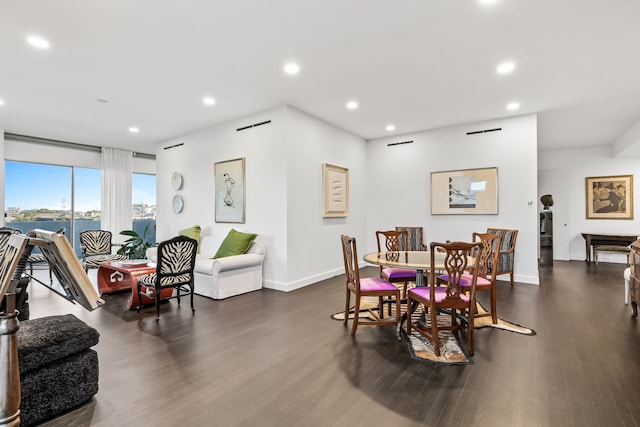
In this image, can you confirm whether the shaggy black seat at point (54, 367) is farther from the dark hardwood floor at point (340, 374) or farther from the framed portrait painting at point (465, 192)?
the framed portrait painting at point (465, 192)

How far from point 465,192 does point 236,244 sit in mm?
4467

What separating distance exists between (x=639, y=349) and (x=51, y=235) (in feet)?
14.7

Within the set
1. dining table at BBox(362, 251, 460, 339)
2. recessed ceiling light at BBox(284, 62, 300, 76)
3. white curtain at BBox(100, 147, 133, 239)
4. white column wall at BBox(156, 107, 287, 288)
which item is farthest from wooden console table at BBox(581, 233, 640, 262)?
white curtain at BBox(100, 147, 133, 239)

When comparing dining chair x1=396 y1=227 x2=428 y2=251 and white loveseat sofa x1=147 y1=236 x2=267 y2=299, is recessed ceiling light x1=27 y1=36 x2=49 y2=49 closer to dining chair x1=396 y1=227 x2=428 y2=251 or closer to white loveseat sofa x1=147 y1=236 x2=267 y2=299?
white loveseat sofa x1=147 y1=236 x2=267 y2=299

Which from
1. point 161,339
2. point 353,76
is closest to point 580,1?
point 353,76

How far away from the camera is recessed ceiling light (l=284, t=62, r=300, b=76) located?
3875 millimetres

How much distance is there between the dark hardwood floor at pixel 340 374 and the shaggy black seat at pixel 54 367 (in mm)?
122

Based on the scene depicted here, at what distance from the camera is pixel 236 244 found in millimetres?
5414

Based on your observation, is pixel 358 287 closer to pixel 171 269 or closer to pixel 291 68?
pixel 171 269

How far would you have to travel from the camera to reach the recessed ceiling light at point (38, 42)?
3.23 meters

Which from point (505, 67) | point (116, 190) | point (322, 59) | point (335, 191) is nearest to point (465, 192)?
point (335, 191)

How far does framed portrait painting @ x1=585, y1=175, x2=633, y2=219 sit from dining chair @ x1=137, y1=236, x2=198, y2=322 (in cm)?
964

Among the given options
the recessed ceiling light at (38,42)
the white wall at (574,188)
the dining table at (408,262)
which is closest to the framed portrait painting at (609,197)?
the white wall at (574,188)

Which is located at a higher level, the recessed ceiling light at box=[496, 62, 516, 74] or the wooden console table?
the recessed ceiling light at box=[496, 62, 516, 74]
